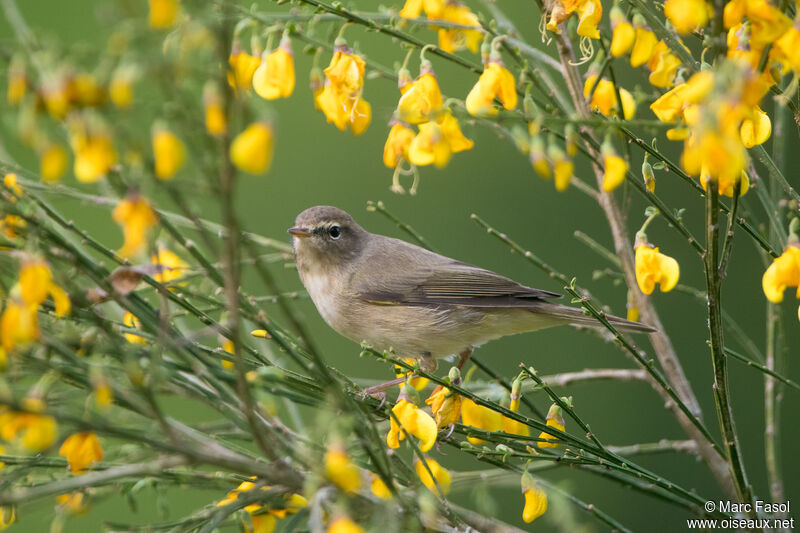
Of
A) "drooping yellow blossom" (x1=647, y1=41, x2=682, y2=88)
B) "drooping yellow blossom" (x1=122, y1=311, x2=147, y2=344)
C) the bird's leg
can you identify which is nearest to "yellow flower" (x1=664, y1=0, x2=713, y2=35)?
"drooping yellow blossom" (x1=647, y1=41, x2=682, y2=88)

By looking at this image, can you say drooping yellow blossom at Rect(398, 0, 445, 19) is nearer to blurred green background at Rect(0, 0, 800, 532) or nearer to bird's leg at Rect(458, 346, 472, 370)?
bird's leg at Rect(458, 346, 472, 370)

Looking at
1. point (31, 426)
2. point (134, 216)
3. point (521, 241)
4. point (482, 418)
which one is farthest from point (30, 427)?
point (521, 241)

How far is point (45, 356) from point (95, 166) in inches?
15.2

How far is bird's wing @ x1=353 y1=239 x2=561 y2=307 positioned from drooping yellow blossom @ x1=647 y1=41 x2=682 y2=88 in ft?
5.45

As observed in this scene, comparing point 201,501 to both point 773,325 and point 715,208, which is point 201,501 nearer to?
point 773,325

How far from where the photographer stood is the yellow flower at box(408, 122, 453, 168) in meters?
1.77

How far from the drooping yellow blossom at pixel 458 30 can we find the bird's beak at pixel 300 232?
166cm

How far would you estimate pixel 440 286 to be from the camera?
3754mm

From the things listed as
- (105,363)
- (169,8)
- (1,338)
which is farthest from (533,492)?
(169,8)

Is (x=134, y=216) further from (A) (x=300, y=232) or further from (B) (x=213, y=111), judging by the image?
(A) (x=300, y=232)

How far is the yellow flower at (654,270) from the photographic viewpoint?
1.93m

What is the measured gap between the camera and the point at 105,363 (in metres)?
1.35

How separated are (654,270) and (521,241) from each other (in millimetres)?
3727

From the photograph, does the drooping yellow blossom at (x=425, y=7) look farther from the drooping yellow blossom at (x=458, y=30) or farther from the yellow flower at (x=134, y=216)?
the yellow flower at (x=134, y=216)
